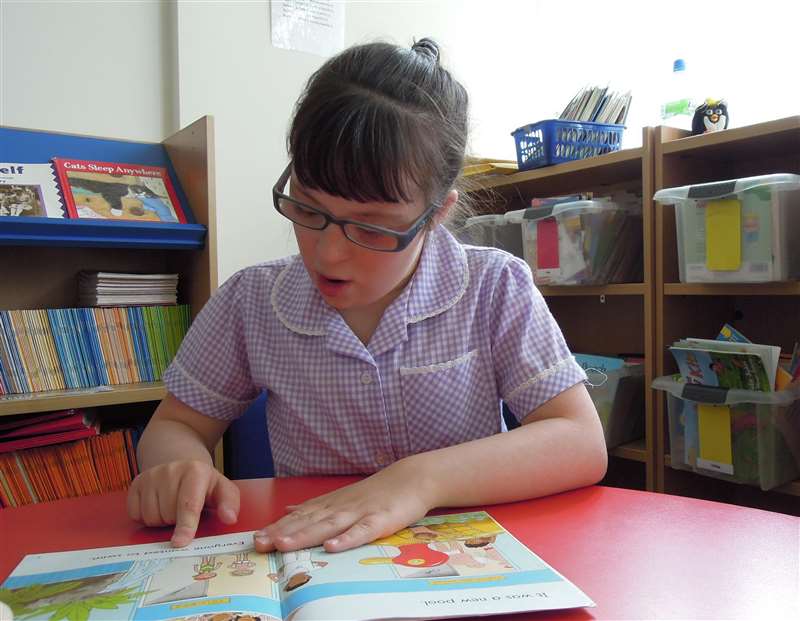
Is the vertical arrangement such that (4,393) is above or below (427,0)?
below

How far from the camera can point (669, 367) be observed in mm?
1743

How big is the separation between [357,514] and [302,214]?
33 centimetres

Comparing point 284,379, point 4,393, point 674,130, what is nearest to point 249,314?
point 284,379

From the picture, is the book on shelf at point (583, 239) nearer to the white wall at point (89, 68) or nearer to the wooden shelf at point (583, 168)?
the wooden shelf at point (583, 168)

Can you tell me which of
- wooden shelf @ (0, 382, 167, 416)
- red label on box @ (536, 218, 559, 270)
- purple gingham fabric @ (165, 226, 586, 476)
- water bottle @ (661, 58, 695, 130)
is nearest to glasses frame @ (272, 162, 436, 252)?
purple gingham fabric @ (165, 226, 586, 476)

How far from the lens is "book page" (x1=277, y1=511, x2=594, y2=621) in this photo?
43 centimetres

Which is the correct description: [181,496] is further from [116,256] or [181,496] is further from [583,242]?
[583,242]

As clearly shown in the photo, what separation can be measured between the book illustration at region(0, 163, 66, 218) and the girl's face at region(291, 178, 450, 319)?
3.14 feet

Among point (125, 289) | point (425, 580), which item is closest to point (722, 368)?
point (425, 580)

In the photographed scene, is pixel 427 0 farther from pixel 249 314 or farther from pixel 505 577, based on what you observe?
pixel 505 577

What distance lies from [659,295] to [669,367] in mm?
191

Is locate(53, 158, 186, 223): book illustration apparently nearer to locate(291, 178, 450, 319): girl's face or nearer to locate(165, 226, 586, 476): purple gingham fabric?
locate(165, 226, 586, 476): purple gingham fabric

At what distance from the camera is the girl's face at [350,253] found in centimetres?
72

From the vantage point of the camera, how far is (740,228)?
149 cm
